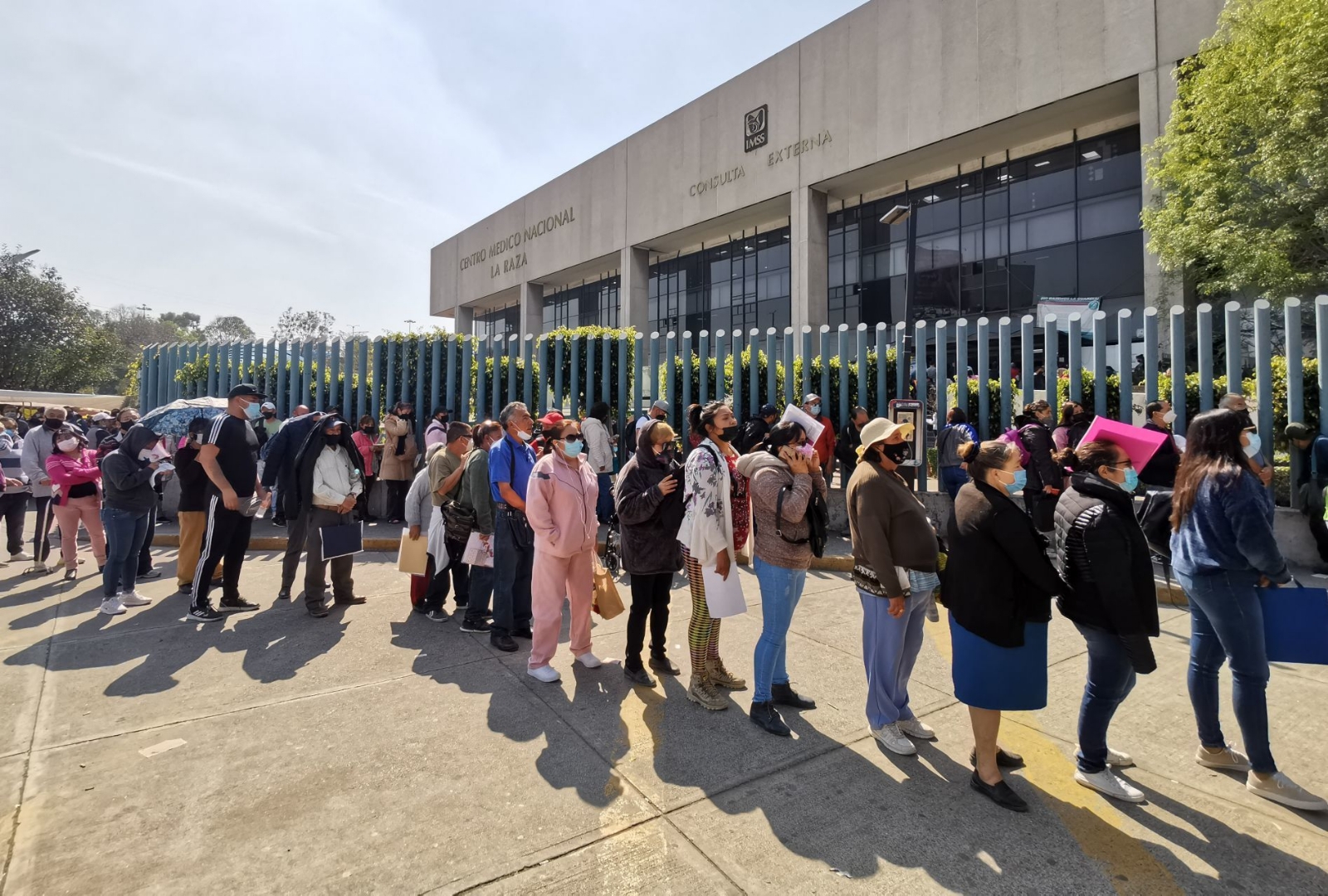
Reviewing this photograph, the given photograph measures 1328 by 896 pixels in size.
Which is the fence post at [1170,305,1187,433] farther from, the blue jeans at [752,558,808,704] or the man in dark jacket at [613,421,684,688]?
the man in dark jacket at [613,421,684,688]

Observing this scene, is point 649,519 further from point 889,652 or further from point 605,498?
point 605,498

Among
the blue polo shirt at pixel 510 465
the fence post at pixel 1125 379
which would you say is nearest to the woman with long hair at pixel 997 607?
the blue polo shirt at pixel 510 465

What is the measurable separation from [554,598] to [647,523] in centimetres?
80

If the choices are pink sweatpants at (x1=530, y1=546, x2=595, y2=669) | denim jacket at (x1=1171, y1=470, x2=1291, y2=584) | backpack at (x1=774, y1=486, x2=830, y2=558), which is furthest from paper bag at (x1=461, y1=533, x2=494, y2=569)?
denim jacket at (x1=1171, y1=470, x2=1291, y2=584)

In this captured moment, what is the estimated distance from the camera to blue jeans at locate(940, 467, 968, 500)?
848 cm

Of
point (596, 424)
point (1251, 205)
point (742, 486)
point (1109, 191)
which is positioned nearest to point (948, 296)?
point (1109, 191)

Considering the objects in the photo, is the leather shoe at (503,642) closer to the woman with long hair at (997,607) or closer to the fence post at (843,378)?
the woman with long hair at (997,607)

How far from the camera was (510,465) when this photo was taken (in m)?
4.92

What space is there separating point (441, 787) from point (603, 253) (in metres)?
28.7

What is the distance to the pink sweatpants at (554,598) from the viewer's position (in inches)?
175

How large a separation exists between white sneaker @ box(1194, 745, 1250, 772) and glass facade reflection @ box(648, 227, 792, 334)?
22.6 metres

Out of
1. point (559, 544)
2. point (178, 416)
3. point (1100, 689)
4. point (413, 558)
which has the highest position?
point (178, 416)

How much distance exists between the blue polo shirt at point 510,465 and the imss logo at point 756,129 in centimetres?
2182

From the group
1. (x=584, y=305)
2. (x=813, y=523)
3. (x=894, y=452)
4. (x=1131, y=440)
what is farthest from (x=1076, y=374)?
(x=584, y=305)
